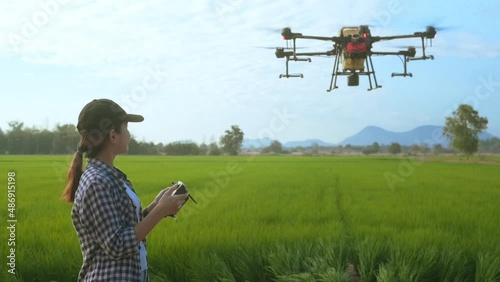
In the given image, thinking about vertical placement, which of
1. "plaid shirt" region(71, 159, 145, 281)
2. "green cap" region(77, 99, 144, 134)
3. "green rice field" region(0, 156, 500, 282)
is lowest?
"green rice field" region(0, 156, 500, 282)

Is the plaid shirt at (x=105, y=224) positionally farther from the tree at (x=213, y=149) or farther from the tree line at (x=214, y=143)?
the tree at (x=213, y=149)

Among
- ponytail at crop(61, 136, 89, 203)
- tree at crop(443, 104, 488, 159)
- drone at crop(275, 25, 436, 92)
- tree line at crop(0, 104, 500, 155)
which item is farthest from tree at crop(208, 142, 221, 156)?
ponytail at crop(61, 136, 89, 203)

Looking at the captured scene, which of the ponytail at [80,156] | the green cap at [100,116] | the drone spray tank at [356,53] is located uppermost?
the drone spray tank at [356,53]

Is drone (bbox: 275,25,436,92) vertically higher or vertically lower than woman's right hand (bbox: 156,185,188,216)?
higher

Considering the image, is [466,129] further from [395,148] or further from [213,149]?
[213,149]

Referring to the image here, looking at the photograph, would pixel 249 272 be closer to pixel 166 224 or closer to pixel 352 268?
pixel 352 268

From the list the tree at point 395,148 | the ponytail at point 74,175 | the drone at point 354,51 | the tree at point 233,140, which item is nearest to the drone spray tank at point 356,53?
the drone at point 354,51

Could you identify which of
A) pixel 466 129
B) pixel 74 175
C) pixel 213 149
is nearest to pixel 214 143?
pixel 213 149

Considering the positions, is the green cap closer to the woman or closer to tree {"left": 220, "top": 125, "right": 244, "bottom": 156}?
the woman
